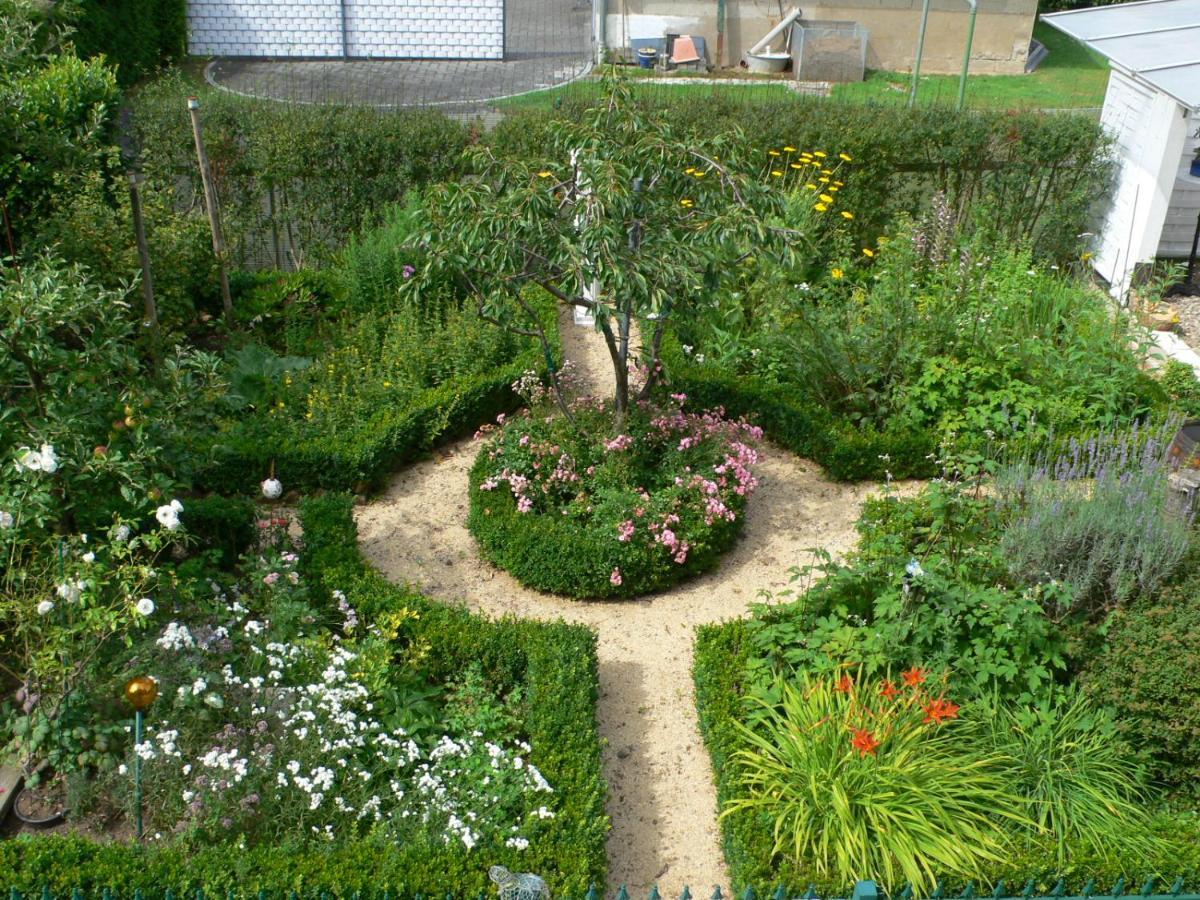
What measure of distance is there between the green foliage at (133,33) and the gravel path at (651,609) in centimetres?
1255

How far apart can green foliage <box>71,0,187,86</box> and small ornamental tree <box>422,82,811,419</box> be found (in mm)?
12483

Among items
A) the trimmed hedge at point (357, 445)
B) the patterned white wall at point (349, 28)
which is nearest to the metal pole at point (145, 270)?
the trimmed hedge at point (357, 445)

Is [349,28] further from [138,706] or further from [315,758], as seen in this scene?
[315,758]

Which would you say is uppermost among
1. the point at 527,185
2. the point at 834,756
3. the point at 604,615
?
the point at 527,185

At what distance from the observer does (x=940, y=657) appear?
5.96m

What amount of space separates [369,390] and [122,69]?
1322cm

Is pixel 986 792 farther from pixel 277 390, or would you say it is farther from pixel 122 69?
pixel 122 69

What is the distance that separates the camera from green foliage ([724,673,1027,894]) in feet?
16.5

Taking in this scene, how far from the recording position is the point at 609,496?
749cm

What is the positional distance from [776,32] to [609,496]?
16.6m

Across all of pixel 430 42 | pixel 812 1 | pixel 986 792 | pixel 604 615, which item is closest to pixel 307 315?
pixel 604 615

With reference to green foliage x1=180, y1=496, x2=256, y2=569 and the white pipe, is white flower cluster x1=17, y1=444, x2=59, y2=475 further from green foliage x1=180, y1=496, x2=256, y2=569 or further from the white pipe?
the white pipe

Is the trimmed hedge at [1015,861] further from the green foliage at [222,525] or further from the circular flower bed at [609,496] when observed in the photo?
the green foliage at [222,525]

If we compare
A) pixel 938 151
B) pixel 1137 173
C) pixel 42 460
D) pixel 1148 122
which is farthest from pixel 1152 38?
pixel 42 460
